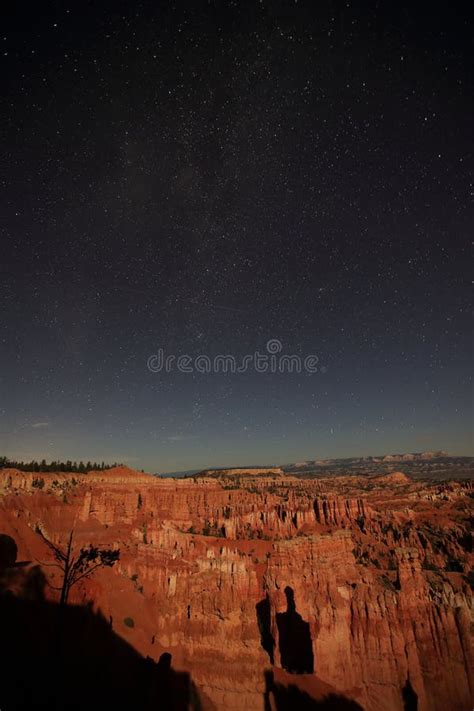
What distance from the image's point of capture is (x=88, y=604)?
26.7 m

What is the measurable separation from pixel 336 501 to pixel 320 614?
56.7 meters

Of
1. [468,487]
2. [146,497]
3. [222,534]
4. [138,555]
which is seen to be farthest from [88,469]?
[468,487]

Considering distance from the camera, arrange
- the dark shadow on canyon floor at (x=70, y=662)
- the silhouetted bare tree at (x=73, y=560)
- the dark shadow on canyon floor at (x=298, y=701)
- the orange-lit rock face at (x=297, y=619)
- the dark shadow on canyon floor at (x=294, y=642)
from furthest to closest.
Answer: the dark shadow on canyon floor at (x=294, y=642) → the orange-lit rock face at (x=297, y=619) → the dark shadow on canyon floor at (x=298, y=701) → the dark shadow on canyon floor at (x=70, y=662) → the silhouetted bare tree at (x=73, y=560)

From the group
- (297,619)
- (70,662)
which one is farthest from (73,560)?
(297,619)

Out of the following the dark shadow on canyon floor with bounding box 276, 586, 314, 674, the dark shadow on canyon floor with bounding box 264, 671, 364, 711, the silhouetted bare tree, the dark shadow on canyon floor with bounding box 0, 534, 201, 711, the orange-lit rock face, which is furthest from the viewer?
the dark shadow on canyon floor with bounding box 276, 586, 314, 674

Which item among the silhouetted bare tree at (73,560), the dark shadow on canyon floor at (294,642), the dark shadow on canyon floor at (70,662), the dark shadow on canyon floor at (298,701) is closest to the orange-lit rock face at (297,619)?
the dark shadow on canyon floor at (294,642)

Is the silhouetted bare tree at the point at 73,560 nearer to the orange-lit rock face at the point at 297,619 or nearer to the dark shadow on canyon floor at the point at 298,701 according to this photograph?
the orange-lit rock face at the point at 297,619

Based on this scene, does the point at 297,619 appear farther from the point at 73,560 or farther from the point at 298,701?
the point at 73,560

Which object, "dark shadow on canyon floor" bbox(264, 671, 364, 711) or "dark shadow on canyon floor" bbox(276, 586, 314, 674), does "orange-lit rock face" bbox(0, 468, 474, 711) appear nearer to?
"dark shadow on canyon floor" bbox(276, 586, 314, 674)

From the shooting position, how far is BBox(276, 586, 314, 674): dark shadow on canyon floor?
101ft

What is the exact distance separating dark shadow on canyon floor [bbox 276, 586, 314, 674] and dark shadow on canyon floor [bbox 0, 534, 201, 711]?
761 cm

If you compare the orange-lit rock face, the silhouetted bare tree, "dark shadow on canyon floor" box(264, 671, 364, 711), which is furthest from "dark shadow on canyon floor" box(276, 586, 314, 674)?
the silhouetted bare tree

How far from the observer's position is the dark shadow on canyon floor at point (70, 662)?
19.3m

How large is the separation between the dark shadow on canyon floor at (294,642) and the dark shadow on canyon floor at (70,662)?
7.61 metres
